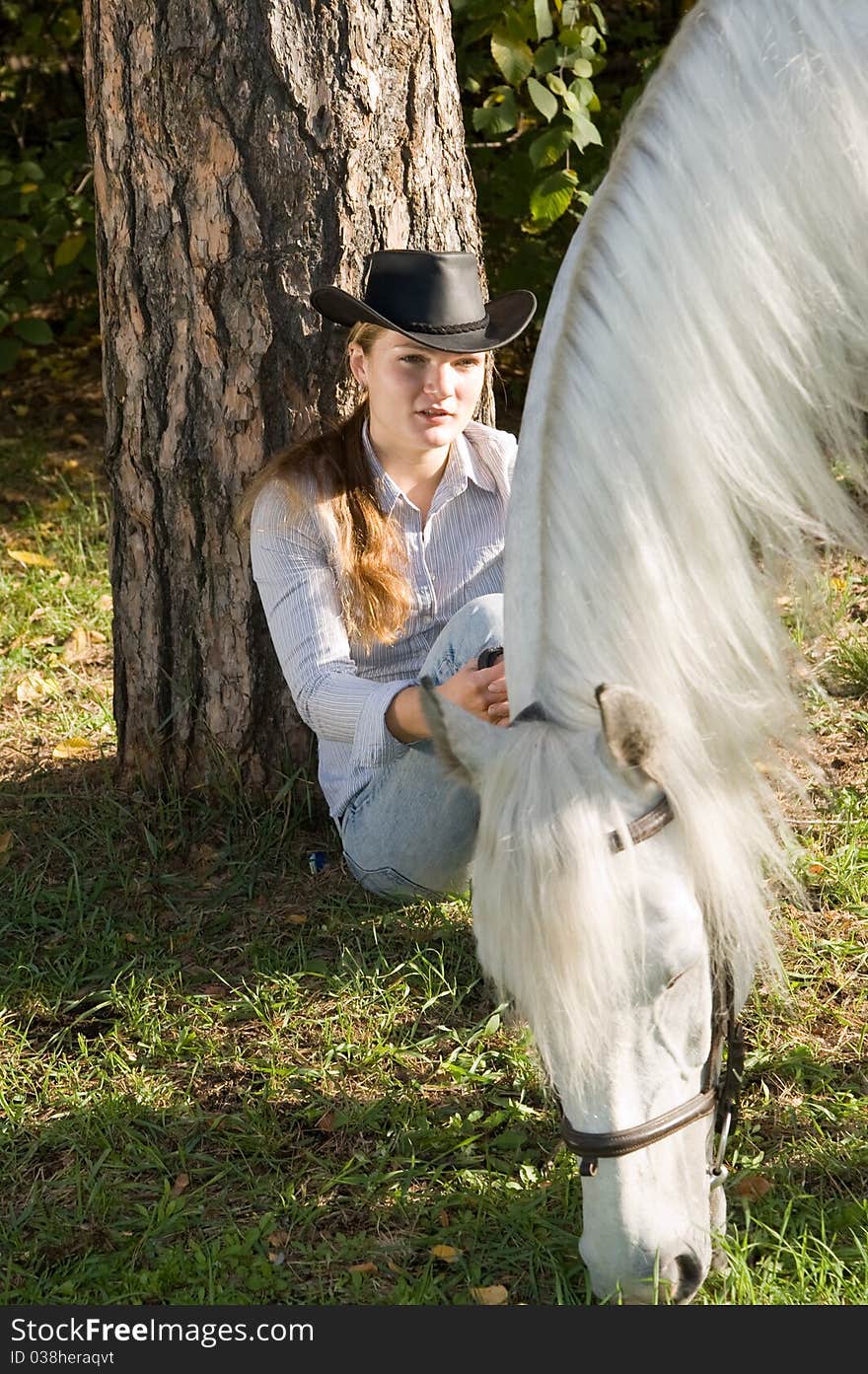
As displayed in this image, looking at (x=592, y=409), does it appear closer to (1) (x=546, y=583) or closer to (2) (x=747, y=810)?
(1) (x=546, y=583)

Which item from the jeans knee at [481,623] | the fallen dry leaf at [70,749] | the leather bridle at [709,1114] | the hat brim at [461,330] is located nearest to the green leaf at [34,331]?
the fallen dry leaf at [70,749]

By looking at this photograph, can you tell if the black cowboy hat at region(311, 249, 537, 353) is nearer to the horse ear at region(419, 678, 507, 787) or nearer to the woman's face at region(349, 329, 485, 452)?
the woman's face at region(349, 329, 485, 452)

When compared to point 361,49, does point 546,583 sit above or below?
below

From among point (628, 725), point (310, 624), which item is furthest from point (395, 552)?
point (628, 725)

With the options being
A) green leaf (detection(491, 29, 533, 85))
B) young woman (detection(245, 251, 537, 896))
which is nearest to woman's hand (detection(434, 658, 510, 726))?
young woman (detection(245, 251, 537, 896))

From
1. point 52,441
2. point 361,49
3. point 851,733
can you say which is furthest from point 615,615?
point 52,441

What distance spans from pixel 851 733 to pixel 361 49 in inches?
84.5

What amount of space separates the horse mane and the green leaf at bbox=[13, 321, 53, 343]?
3.80 metres

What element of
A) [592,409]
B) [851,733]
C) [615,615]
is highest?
[592,409]

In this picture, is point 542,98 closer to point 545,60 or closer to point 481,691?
point 545,60

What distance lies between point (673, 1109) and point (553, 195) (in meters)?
2.76

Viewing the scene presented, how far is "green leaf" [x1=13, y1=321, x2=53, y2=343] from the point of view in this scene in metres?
5.50

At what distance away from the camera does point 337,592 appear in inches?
116

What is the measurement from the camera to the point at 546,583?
182 centimetres
